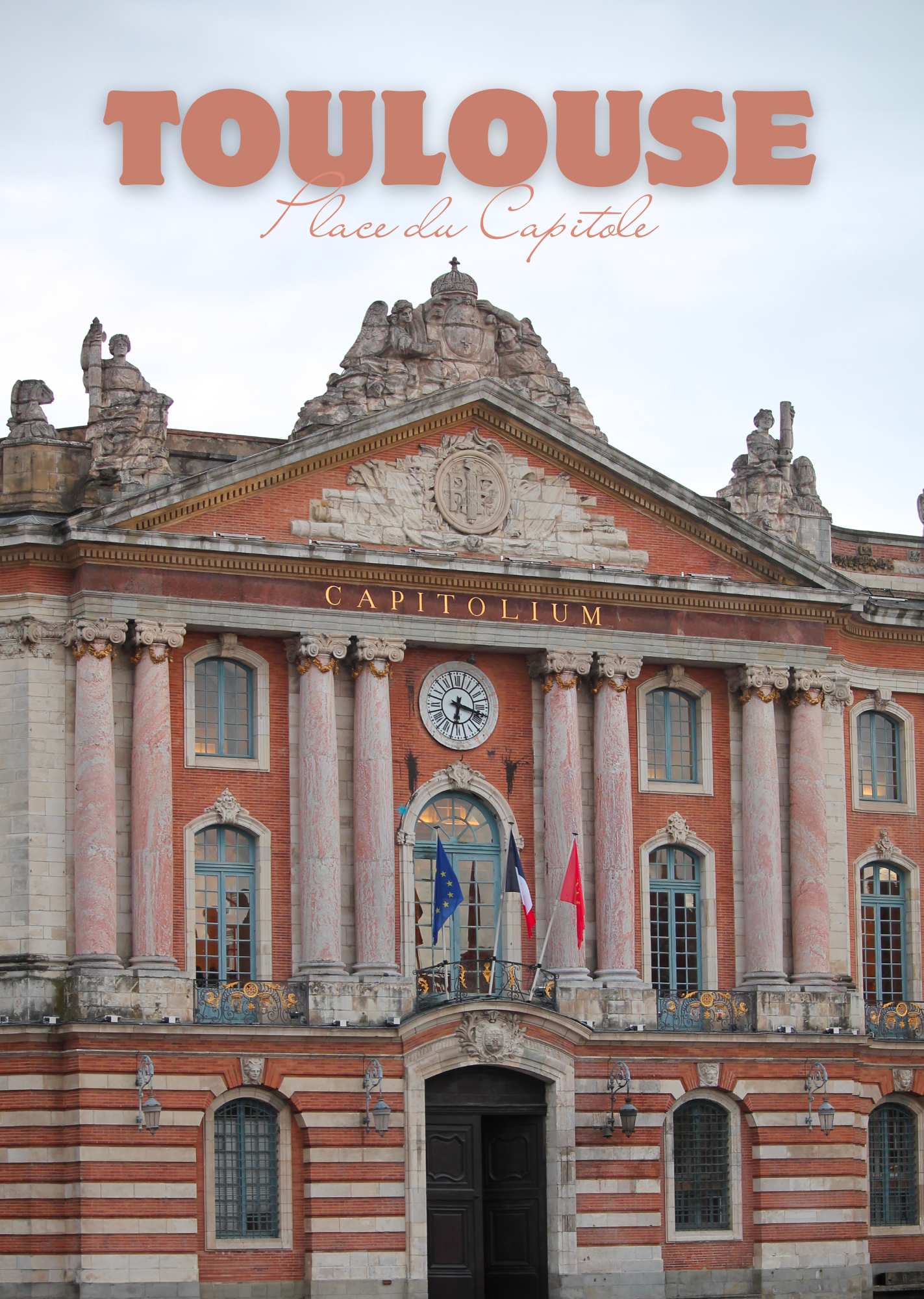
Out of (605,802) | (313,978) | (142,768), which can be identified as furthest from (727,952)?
(142,768)

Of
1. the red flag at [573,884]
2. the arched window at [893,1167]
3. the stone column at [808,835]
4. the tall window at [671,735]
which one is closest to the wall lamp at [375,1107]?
the red flag at [573,884]

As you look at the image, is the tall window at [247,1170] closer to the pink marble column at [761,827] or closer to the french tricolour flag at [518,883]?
the french tricolour flag at [518,883]

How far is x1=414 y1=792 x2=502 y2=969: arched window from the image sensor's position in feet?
179

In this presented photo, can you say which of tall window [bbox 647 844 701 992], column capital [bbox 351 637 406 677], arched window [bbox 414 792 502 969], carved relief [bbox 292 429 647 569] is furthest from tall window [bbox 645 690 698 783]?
column capital [bbox 351 637 406 677]

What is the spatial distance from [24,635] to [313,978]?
7.89 m

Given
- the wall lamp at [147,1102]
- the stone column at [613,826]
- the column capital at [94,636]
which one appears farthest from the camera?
the stone column at [613,826]

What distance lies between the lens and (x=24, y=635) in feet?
168

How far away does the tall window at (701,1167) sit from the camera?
55031 millimetres

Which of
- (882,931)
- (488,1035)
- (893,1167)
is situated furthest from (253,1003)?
(893,1167)

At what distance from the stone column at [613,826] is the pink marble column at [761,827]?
2419 mm

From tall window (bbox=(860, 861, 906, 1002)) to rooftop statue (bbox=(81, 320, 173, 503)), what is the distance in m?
17.1

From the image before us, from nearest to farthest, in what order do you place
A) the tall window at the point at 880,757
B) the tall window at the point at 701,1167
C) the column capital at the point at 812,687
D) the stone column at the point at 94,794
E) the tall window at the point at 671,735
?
the stone column at the point at 94,794
the tall window at the point at 701,1167
the tall window at the point at 671,735
the column capital at the point at 812,687
the tall window at the point at 880,757

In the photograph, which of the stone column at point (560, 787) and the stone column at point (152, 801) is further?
the stone column at point (560, 787)

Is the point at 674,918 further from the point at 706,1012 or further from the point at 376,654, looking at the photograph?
the point at 376,654
